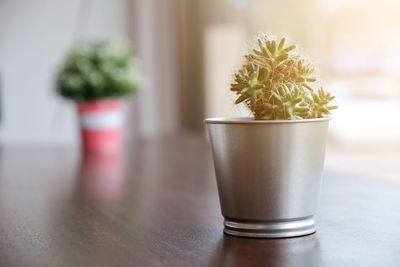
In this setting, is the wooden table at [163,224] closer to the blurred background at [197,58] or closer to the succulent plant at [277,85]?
the succulent plant at [277,85]

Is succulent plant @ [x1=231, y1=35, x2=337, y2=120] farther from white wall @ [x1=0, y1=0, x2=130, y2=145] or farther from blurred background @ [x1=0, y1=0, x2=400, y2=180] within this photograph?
white wall @ [x1=0, y1=0, x2=130, y2=145]

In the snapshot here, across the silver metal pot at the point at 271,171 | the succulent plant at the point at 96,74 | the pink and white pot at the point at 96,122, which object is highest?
the succulent plant at the point at 96,74

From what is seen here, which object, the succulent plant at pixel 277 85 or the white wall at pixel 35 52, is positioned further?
the white wall at pixel 35 52

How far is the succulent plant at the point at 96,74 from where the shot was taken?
2.43 meters

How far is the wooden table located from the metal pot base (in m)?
0.01

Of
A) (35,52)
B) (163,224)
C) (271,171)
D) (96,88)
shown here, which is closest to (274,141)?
(271,171)

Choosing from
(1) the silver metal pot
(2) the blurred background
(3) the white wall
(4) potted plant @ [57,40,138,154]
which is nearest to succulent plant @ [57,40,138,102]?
(4) potted plant @ [57,40,138,154]

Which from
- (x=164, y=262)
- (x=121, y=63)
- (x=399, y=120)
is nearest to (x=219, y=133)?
(x=164, y=262)

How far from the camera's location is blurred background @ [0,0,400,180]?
326 cm

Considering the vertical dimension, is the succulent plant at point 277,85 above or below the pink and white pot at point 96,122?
above

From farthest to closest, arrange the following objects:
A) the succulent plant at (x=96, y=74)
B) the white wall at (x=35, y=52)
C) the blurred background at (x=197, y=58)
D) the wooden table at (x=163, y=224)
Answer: the white wall at (x=35, y=52) → the blurred background at (x=197, y=58) → the succulent plant at (x=96, y=74) → the wooden table at (x=163, y=224)

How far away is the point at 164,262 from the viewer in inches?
25.6

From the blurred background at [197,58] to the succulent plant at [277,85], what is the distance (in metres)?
2.42

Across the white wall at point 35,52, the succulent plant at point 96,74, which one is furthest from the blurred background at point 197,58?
the succulent plant at point 96,74
